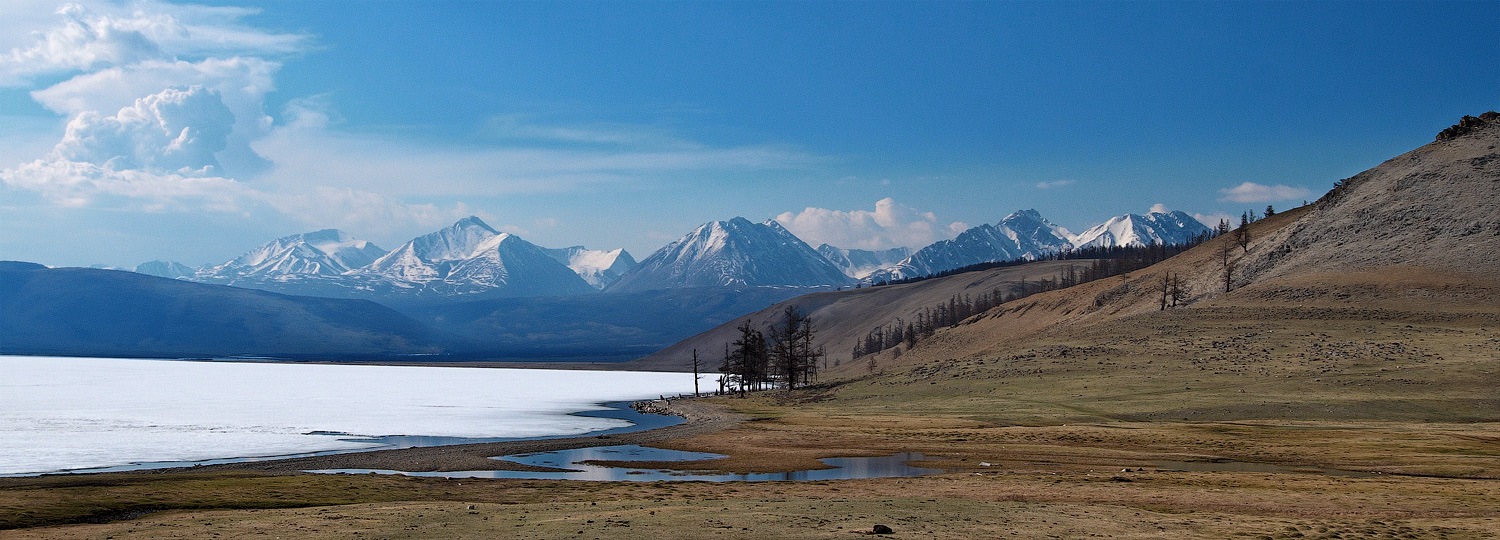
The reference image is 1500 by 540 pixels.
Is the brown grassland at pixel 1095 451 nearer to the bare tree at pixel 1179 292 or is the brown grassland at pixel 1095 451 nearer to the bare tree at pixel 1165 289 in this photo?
the bare tree at pixel 1179 292

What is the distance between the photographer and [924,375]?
12988cm

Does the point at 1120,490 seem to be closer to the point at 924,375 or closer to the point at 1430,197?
the point at 924,375

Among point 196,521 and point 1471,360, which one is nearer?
point 196,521

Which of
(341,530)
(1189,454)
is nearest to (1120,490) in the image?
(1189,454)

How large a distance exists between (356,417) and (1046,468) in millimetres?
76140

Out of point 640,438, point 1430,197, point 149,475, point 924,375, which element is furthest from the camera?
point 1430,197

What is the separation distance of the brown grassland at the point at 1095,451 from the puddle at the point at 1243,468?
349 mm

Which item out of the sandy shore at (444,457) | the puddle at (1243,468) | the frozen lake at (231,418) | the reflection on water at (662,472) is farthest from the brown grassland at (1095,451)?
the frozen lake at (231,418)

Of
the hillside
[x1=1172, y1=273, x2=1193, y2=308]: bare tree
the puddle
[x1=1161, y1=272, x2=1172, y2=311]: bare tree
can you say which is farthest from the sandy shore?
[x1=1161, y1=272, x2=1172, y2=311]: bare tree

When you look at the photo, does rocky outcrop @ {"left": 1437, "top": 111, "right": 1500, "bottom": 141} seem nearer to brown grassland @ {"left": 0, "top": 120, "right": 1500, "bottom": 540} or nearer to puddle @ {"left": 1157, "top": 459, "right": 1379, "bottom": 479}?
brown grassland @ {"left": 0, "top": 120, "right": 1500, "bottom": 540}

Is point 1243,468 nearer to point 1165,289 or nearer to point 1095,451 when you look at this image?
point 1095,451

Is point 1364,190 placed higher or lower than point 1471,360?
higher

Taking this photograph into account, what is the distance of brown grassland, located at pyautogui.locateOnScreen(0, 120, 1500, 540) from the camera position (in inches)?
1367

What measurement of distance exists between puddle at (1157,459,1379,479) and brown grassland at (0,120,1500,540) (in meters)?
0.35
